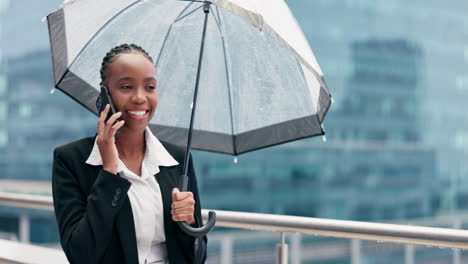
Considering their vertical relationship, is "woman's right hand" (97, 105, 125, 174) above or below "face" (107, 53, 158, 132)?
below

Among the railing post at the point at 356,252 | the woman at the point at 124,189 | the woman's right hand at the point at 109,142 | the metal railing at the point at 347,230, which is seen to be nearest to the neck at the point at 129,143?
the woman at the point at 124,189

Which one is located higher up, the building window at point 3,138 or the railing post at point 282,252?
the building window at point 3,138

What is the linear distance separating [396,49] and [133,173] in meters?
63.0

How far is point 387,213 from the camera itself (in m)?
59.6

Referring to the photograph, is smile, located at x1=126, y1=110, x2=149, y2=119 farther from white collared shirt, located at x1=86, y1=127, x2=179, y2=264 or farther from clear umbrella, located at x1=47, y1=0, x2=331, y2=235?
clear umbrella, located at x1=47, y1=0, x2=331, y2=235

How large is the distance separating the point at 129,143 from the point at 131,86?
14 centimetres

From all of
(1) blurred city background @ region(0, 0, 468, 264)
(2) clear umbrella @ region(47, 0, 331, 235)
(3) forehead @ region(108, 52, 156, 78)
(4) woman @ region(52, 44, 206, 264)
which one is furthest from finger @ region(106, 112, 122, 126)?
(1) blurred city background @ region(0, 0, 468, 264)

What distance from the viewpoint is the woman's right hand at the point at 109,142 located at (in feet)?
4.05

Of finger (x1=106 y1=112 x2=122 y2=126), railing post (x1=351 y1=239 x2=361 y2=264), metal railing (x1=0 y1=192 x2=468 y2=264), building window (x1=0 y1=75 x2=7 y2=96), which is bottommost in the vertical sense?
railing post (x1=351 y1=239 x2=361 y2=264)

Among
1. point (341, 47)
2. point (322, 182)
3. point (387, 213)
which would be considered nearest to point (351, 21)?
point (341, 47)

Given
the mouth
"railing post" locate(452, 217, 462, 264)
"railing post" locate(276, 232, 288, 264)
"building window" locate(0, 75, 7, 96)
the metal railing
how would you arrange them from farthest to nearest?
"building window" locate(0, 75, 7, 96), "railing post" locate(452, 217, 462, 264), "railing post" locate(276, 232, 288, 264), the metal railing, the mouth

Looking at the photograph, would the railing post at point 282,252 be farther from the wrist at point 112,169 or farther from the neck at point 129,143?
the wrist at point 112,169

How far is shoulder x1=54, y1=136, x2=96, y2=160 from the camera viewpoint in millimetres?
1294

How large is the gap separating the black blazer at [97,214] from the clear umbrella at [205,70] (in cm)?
49
